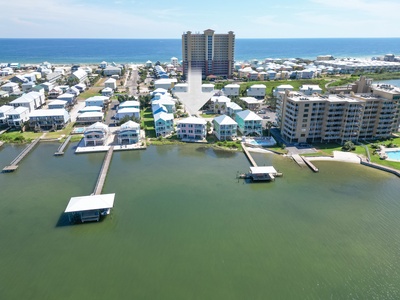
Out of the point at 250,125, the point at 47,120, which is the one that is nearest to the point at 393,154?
the point at 250,125

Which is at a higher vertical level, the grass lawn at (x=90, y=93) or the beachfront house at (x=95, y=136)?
the grass lawn at (x=90, y=93)

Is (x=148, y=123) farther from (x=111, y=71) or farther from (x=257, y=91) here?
(x=111, y=71)

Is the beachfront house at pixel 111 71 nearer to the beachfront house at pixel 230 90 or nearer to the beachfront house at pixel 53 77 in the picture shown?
the beachfront house at pixel 53 77

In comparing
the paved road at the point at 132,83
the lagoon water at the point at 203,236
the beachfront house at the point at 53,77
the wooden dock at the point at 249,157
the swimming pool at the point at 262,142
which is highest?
A: the beachfront house at the point at 53,77

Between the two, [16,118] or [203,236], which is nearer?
[203,236]

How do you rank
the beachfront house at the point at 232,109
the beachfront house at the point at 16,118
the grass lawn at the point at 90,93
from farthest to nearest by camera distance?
the grass lawn at the point at 90,93, the beachfront house at the point at 232,109, the beachfront house at the point at 16,118

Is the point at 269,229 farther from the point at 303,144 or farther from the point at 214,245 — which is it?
the point at 303,144

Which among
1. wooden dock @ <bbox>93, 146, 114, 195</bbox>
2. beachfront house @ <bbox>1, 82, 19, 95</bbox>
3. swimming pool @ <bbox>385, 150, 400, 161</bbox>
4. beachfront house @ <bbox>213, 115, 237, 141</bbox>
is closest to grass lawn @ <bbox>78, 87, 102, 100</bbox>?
beachfront house @ <bbox>1, 82, 19, 95</bbox>

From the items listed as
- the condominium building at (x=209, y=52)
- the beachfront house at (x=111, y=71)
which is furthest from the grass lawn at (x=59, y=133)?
the beachfront house at (x=111, y=71)
